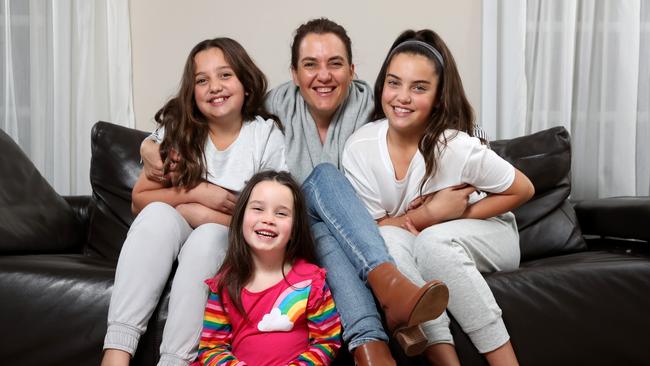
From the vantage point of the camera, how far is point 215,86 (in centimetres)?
195

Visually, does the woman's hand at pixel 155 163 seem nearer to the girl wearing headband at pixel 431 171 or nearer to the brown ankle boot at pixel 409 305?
the girl wearing headband at pixel 431 171

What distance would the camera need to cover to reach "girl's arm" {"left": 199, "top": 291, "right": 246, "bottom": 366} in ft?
5.06

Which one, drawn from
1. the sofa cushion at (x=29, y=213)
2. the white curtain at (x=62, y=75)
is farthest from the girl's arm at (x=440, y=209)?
the white curtain at (x=62, y=75)

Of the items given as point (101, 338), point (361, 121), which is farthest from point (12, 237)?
point (361, 121)

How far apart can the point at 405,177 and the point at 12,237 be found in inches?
43.5

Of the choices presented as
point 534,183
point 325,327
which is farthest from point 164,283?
point 534,183

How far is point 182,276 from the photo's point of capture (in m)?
1.60

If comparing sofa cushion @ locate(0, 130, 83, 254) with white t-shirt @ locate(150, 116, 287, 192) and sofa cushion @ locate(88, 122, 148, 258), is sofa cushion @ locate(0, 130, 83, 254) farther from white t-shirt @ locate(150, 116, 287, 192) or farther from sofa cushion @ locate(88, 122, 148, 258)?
white t-shirt @ locate(150, 116, 287, 192)

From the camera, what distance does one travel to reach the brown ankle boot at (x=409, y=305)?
4.53 ft

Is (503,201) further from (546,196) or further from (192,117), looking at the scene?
(192,117)

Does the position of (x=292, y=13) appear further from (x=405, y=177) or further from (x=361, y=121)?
(x=405, y=177)

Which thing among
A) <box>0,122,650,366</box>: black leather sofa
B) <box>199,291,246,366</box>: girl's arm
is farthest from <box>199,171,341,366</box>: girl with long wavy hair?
<box>0,122,650,366</box>: black leather sofa

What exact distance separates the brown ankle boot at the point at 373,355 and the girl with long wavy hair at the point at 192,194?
14.4 inches

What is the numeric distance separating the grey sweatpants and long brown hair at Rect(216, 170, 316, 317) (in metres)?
0.20
